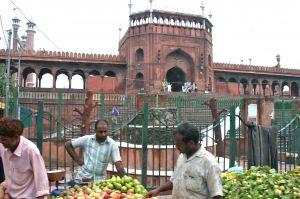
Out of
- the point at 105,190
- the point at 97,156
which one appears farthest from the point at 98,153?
the point at 105,190

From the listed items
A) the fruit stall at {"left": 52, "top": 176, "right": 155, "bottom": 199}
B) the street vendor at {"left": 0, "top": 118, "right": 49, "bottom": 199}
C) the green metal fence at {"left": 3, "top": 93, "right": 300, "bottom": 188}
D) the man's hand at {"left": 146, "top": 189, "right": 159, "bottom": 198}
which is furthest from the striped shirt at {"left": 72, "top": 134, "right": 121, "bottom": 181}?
the street vendor at {"left": 0, "top": 118, "right": 49, "bottom": 199}

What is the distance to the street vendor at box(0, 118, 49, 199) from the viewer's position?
102 inches

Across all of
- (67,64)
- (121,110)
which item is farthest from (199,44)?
(121,110)

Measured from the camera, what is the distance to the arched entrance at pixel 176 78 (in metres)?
30.0

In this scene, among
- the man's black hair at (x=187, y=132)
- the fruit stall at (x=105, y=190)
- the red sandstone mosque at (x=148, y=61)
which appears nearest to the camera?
the man's black hair at (x=187, y=132)

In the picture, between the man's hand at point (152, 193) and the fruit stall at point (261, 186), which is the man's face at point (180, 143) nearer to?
the man's hand at point (152, 193)

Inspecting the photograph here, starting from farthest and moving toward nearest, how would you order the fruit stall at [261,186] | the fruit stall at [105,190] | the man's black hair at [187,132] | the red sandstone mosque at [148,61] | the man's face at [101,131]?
1. the red sandstone mosque at [148,61]
2. the man's face at [101,131]
3. the fruit stall at [261,186]
4. the fruit stall at [105,190]
5. the man's black hair at [187,132]

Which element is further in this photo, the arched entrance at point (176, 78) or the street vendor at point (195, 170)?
the arched entrance at point (176, 78)

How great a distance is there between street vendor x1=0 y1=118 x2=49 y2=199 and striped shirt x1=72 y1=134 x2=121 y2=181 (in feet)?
4.36

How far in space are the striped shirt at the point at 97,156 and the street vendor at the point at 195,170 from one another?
147cm

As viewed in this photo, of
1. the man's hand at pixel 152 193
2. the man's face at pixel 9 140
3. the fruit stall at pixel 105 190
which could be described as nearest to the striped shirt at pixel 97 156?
the fruit stall at pixel 105 190

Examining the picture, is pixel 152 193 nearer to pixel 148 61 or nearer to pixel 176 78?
pixel 148 61

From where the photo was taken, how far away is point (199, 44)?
2947cm

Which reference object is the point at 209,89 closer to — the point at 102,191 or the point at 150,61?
the point at 150,61
